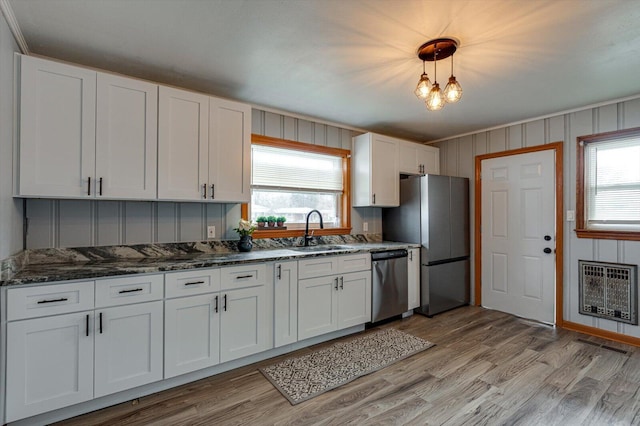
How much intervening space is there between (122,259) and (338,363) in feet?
6.45

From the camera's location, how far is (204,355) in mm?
2352

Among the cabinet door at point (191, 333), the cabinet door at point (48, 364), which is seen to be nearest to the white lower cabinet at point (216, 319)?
the cabinet door at point (191, 333)

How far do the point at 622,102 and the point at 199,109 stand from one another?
4072 mm

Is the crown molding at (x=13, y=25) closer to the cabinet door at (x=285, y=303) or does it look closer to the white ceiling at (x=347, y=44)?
the white ceiling at (x=347, y=44)

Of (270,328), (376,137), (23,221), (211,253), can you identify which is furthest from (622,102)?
(23,221)

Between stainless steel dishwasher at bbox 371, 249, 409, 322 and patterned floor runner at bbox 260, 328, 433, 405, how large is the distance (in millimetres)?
302

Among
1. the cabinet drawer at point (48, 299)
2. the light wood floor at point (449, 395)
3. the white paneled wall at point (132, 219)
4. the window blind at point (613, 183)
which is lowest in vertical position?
the light wood floor at point (449, 395)

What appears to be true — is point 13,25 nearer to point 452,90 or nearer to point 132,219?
point 132,219

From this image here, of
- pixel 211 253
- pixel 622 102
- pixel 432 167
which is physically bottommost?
pixel 211 253

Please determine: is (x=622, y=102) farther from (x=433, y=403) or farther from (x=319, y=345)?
(x=319, y=345)

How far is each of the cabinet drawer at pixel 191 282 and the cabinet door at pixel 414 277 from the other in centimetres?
236

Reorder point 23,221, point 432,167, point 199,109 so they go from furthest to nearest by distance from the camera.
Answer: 1. point 432,167
2. point 199,109
3. point 23,221

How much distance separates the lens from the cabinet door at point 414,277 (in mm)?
3838

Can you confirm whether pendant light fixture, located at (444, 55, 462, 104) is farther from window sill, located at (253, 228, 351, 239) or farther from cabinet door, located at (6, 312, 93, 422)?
cabinet door, located at (6, 312, 93, 422)
